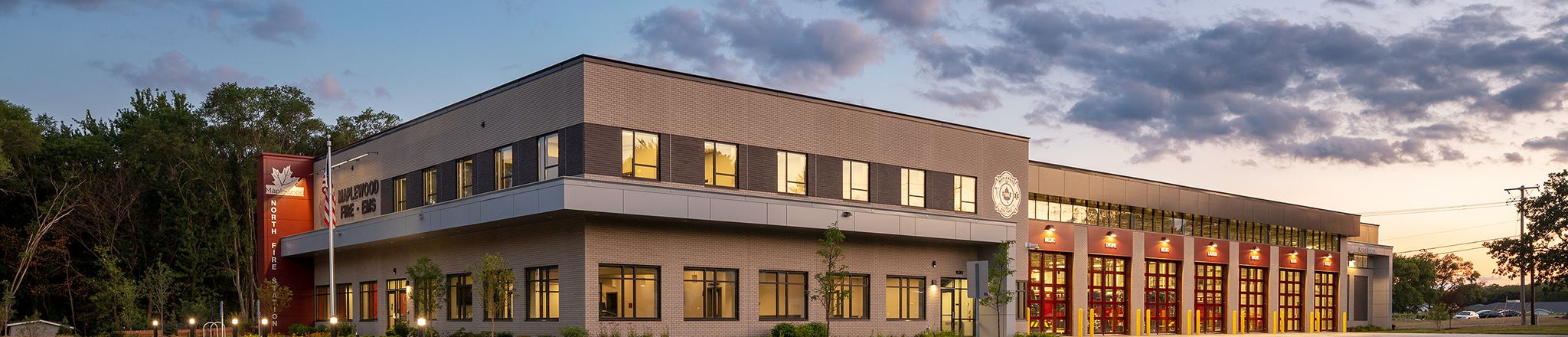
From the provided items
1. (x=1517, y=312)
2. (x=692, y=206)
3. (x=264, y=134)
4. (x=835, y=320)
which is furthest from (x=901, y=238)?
(x=1517, y=312)

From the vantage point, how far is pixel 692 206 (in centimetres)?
3428

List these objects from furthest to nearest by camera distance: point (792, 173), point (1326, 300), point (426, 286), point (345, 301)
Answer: point (1326, 300)
point (345, 301)
point (426, 286)
point (792, 173)

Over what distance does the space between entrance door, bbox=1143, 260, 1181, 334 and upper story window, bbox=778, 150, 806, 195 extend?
71.0 feet

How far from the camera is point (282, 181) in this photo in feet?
166

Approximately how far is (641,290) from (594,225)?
101 inches

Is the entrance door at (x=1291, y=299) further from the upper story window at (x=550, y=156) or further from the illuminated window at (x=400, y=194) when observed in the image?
the illuminated window at (x=400, y=194)

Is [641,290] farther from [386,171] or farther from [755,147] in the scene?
[386,171]

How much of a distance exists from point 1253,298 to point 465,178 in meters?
40.4

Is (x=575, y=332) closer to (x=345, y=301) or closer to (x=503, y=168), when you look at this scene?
(x=503, y=168)

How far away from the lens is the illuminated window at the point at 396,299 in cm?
4391

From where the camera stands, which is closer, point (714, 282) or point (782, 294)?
point (714, 282)

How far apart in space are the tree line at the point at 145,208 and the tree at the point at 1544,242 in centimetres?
6667

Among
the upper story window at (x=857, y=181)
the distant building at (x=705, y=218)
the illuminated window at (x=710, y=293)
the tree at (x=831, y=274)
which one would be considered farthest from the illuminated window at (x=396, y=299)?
the upper story window at (x=857, y=181)

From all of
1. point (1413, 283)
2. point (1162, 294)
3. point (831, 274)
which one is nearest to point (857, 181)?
point (831, 274)
